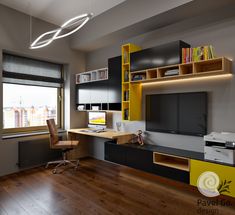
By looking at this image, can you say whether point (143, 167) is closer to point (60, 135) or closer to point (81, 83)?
point (60, 135)

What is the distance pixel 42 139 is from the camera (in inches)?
159

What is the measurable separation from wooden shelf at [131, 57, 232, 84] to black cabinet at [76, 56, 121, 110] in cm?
81

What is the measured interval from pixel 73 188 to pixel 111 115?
1.86 metres

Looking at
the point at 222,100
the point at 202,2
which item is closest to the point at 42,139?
the point at 222,100

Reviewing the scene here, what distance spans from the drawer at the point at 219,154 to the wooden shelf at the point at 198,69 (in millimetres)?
1065

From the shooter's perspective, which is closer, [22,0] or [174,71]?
[174,71]

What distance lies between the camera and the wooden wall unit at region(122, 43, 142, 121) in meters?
3.52

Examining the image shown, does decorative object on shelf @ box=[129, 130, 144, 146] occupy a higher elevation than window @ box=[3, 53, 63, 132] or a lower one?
lower

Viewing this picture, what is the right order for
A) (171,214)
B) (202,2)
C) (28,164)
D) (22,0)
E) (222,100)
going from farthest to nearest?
(28,164)
(22,0)
(222,100)
(202,2)
(171,214)

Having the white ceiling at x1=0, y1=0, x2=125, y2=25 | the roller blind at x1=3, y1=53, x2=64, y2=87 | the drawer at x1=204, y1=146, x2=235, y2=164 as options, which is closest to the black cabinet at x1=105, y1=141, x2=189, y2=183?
the drawer at x1=204, y1=146, x2=235, y2=164

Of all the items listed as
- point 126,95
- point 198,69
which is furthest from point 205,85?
point 126,95

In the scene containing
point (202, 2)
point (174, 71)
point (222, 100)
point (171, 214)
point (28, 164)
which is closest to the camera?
point (171, 214)

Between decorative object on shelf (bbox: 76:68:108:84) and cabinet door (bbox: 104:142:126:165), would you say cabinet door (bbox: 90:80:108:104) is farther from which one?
cabinet door (bbox: 104:142:126:165)

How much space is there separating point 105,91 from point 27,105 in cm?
180
